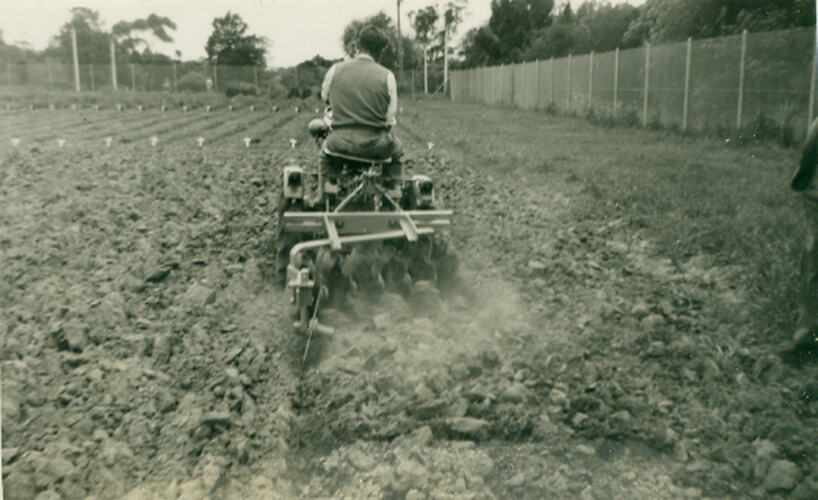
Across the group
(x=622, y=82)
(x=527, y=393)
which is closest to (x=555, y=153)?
(x=622, y=82)

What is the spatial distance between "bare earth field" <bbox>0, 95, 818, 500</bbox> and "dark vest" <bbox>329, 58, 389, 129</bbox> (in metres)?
1.36

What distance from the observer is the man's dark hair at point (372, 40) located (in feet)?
17.1

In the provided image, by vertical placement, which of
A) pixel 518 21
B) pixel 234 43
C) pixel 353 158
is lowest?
pixel 353 158

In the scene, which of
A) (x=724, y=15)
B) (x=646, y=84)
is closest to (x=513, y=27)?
(x=646, y=84)

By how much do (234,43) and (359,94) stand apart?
0.96 m

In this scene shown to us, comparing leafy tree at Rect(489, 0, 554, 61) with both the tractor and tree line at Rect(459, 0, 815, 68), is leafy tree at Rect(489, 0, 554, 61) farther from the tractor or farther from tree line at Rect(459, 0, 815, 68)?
the tractor

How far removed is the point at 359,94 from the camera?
5426 millimetres

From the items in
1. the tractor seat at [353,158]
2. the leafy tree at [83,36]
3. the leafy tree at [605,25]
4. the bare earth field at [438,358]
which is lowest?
the bare earth field at [438,358]

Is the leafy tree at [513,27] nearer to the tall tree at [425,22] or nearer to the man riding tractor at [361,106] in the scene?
the tall tree at [425,22]

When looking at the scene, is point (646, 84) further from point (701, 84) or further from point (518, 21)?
point (518, 21)

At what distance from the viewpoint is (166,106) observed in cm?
1638

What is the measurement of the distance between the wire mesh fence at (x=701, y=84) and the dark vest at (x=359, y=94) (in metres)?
2.70

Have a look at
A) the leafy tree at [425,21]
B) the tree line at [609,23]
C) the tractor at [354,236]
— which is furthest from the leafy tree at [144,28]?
the tree line at [609,23]

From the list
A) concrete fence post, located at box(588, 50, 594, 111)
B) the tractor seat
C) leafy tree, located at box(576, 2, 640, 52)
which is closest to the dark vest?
the tractor seat
